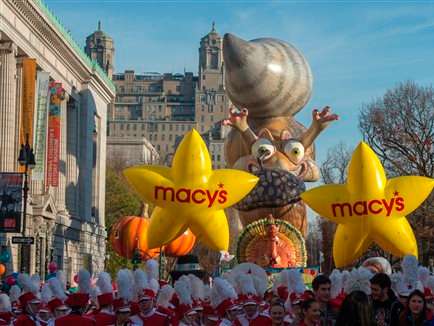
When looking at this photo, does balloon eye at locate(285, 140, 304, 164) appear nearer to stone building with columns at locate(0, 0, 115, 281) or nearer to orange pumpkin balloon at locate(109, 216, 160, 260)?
orange pumpkin balloon at locate(109, 216, 160, 260)

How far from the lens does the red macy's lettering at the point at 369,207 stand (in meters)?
15.8

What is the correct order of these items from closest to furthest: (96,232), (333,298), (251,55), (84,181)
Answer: (333,298)
(251,55)
(84,181)
(96,232)

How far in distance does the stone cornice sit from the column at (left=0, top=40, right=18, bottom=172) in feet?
6.65

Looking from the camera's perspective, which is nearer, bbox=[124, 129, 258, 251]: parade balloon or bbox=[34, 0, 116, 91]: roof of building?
bbox=[124, 129, 258, 251]: parade balloon

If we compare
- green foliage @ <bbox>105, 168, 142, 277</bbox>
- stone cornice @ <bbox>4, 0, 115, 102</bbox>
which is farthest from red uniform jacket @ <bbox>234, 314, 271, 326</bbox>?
green foliage @ <bbox>105, 168, 142, 277</bbox>

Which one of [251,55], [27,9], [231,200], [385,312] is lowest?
[385,312]

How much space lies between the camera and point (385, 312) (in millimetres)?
9430

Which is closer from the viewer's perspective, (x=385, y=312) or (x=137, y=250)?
(x=385, y=312)

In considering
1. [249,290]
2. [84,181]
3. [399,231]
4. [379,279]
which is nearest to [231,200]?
[399,231]

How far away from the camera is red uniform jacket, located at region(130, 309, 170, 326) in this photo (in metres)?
10.3

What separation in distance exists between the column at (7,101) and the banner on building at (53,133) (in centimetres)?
733

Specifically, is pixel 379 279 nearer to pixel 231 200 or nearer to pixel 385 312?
pixel 385 312

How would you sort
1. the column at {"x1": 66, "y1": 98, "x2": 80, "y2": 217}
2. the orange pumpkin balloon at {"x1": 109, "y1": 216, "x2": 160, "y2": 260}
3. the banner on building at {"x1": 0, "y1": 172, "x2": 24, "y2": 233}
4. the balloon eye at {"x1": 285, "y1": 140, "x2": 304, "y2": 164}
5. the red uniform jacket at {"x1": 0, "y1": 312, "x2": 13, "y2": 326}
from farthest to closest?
the column at {"x1": 66, "y1": 98, "x2": 80, "y2": 217} < the orange pumpkin balloon at {"x1": 109, "y1": 216, "x2": 160, "y2": 260} < the balloon eye at {"x1": 285, "y1": 140, "x2": 304, "y2": 164} < the banner on building at {"x1": 0, "y1": 172, "x2": 24, "y2": 233} < the red uniform jacket at {"x1": 0, "y1": 312, "x2": 13, "y2": 326}

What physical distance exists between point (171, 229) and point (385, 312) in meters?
7.15
